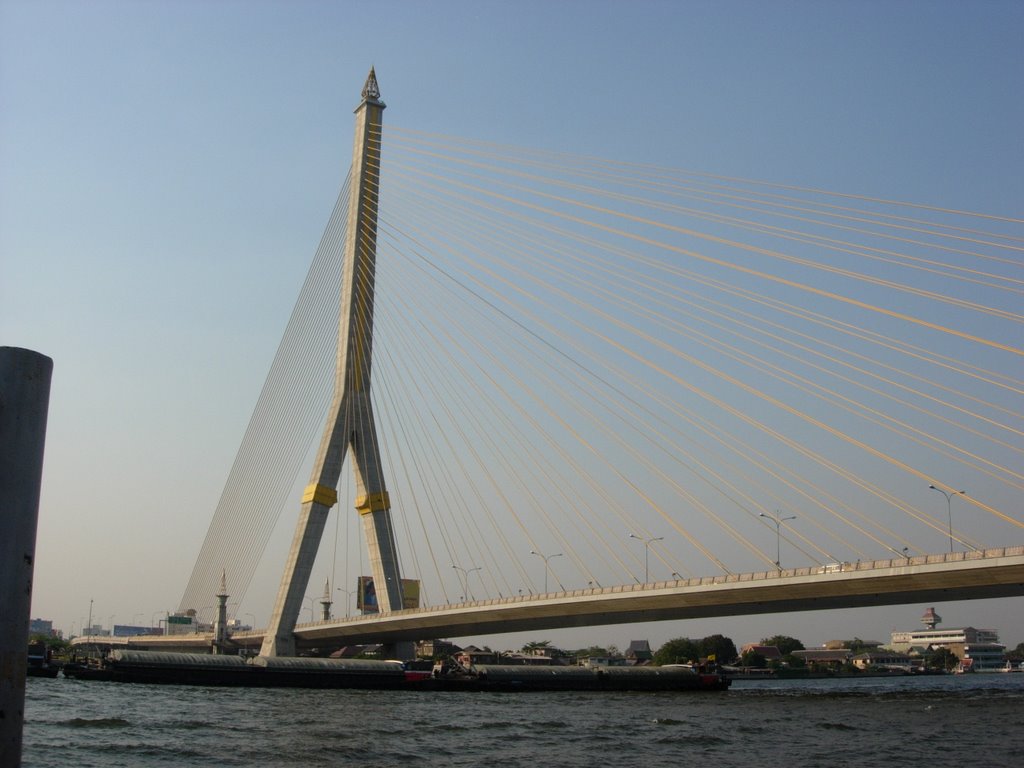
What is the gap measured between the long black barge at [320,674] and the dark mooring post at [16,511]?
4569 cm

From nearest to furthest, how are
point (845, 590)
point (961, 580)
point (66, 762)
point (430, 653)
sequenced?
point (66, 762) → point (961, 580) → point (845, 590) → point (430, 653)

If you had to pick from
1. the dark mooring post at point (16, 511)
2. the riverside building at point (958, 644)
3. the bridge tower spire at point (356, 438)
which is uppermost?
the bridge tower spire at point (356, 438)

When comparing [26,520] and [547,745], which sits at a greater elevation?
[26,520]

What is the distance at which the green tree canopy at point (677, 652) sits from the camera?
374ft

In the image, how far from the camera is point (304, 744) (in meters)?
22.9

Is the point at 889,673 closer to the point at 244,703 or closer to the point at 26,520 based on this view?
the point at 244,703

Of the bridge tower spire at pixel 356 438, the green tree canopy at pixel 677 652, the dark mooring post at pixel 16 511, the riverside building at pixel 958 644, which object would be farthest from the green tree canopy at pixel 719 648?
the dark mooring post at pixel 16 511

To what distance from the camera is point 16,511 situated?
17.6 feet

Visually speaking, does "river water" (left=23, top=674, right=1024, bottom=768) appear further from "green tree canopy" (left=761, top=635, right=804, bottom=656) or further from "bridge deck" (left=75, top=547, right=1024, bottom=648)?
"green tree canopy" (left=761, top=635, right=804, bottom=656)

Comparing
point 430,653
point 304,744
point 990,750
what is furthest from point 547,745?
point 430,653

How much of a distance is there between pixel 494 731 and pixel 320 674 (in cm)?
2350

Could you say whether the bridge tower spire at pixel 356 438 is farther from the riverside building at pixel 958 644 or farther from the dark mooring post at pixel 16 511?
the riverside building at pixel 958 644

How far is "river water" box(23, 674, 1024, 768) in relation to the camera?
21469 mm

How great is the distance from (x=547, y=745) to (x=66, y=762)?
10693 millimetres
